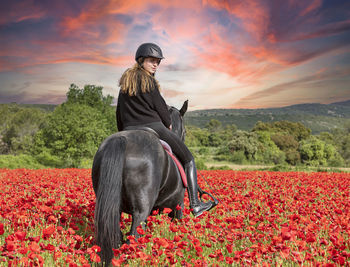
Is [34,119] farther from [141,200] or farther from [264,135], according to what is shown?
[141,200]

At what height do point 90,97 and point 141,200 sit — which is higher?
point 90,97

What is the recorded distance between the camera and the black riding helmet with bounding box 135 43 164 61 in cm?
412

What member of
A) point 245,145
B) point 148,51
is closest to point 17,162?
point 148,51

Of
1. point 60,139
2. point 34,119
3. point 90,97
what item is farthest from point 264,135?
point 34,119

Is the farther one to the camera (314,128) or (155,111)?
(314,128)

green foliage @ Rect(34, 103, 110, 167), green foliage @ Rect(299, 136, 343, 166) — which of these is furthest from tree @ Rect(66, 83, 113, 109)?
green foliage @ Rect(299, 136, 343, 166)

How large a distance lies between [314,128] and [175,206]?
173782 mm

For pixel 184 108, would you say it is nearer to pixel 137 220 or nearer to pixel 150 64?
pixel 150 64

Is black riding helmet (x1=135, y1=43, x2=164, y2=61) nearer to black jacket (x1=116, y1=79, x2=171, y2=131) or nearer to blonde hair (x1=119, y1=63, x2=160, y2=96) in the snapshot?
blonde hair (x1=119, y1=63, x2=160, y2=96)

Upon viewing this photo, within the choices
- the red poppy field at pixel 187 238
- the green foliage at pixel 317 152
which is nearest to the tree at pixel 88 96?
the green foliage at pixel 317 152

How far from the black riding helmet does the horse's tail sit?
5.06ft

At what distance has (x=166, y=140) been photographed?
164 inches

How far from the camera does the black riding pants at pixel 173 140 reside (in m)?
A: 4.05

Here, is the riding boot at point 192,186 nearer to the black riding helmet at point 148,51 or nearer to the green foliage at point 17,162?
the black riding helmet at point 148,51
